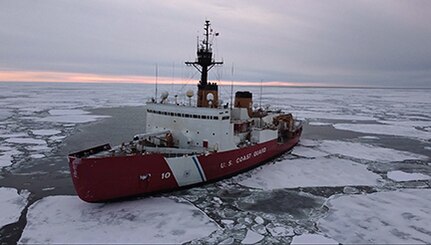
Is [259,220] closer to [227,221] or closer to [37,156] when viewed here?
[227,221]

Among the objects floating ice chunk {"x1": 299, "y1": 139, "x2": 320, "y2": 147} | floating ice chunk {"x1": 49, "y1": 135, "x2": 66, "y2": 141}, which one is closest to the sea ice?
floating ice chunk {"x1": 49, "y1": 135, "x2": 66, "y2": 141}

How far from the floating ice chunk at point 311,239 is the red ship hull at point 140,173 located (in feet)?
13.3

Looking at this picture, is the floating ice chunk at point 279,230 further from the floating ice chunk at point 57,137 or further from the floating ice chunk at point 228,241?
the floating ice chunk at point 57,137

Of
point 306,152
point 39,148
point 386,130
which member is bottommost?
point 306,152

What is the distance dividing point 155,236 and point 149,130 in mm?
6043

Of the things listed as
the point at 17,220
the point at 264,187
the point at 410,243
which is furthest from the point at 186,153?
Answer: the point at 410,243

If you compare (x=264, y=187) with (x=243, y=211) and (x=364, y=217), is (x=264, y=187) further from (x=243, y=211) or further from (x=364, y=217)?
(x=364, y=217)

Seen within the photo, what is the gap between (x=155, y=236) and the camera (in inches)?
298

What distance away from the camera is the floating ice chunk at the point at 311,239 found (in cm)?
746

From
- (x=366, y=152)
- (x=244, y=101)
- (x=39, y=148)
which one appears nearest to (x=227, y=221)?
(x=244, y=101)

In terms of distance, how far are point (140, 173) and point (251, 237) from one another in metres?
3.61

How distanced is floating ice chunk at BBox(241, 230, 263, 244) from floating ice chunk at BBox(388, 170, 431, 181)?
24.8 feet

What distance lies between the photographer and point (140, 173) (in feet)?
30.7

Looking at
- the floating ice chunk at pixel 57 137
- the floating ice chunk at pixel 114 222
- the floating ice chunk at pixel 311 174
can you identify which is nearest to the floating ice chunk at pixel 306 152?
the floating ice chunk at pixel 311 174
